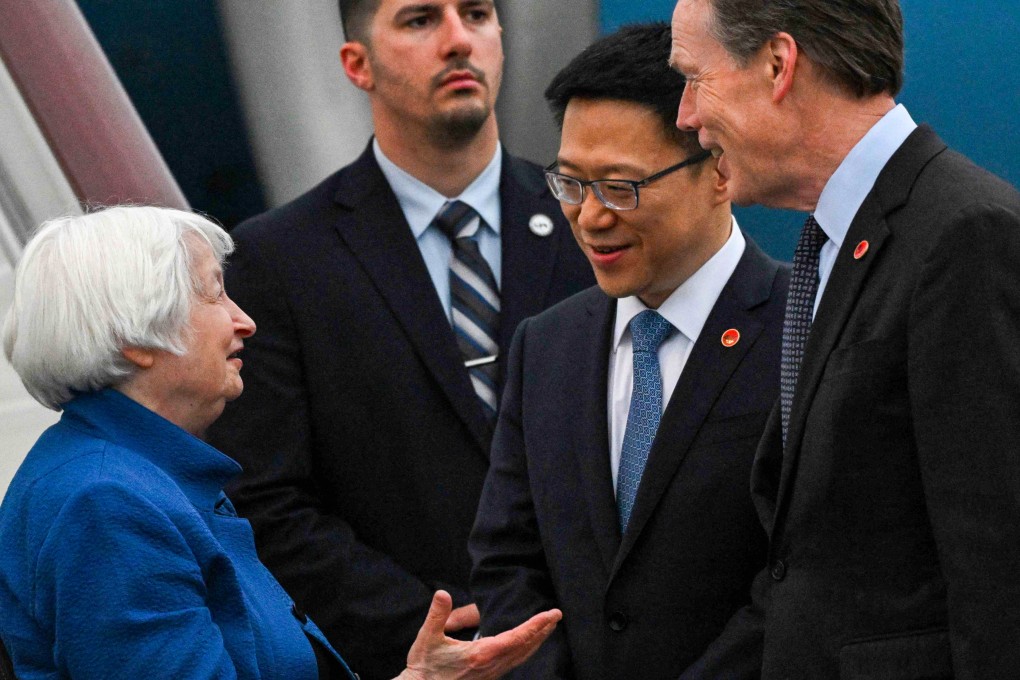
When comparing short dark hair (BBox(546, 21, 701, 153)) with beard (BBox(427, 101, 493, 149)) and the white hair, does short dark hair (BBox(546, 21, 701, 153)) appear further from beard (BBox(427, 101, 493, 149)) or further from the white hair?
the white hair

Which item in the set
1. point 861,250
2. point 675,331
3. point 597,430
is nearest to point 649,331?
point 675,331

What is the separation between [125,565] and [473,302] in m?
1.14

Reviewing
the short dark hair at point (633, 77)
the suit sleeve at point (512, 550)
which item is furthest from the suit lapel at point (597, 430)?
the short dark hair at point (633, 77)

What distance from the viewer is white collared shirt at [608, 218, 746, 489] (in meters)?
1.89

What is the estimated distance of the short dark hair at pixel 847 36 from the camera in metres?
1.49

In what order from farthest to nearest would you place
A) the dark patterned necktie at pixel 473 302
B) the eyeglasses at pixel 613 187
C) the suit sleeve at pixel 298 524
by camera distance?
the dark patterned necktie at pixel 473 302 → the suit sleeve at pixel 298 524 → the eyeglasses at pixel 613 187

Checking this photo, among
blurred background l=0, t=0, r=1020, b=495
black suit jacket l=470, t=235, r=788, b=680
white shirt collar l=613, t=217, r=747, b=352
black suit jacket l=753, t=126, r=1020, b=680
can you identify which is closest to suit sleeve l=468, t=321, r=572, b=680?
black suit jacket l=470, t=235, r=788, b=680

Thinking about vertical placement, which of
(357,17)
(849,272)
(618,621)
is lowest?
(618,621)

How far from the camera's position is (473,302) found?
2.48m

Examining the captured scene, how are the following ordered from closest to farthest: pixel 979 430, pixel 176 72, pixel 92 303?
pixel 979 430, pixel 92 303, pixel 176 72

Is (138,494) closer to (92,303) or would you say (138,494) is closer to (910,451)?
(92,303)

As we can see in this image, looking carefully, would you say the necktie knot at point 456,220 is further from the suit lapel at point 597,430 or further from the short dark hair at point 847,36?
the short dark hair at point 847,36

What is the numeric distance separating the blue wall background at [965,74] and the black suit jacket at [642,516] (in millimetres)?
1154

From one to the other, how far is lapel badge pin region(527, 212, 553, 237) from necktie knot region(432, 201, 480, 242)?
0.41ft
